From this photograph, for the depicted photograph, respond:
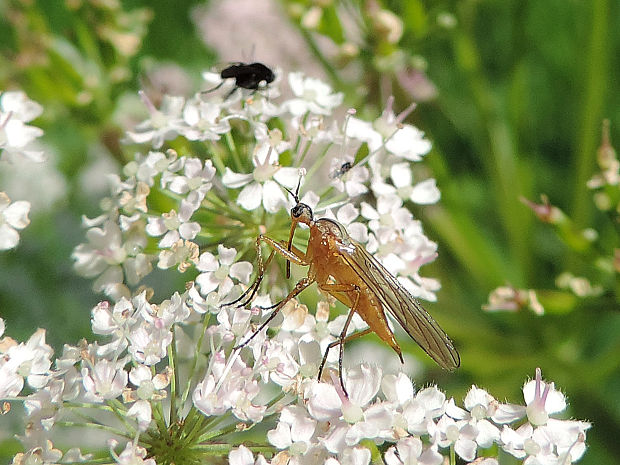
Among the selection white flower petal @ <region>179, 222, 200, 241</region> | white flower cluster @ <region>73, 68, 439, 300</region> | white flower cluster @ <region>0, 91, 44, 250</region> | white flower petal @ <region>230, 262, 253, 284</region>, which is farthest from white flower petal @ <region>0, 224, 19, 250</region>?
white flower petal @ <region>230, 262, 253, 284</region>

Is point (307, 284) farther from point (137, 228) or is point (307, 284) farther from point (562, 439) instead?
point (562, 439)

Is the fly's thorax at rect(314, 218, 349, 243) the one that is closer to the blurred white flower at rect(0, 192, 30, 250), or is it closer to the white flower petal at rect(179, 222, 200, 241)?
the white flower petal at rect(179, 222, 200, 241)

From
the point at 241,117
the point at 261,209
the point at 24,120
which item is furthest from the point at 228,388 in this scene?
the point at 24,120

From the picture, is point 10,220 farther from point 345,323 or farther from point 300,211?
point 345,323

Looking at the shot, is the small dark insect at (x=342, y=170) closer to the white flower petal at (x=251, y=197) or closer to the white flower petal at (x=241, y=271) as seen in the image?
the white flower petal at (x=251, y=197)

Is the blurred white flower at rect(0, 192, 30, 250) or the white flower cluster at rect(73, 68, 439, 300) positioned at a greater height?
the white flower cluster at rect(73, 68, 439, 300)

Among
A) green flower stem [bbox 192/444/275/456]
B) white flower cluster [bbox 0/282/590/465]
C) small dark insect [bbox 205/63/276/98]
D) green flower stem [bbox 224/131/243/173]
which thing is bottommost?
green flower stem [bbox 192/444/275/456]

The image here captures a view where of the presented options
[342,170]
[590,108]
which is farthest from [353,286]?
[590,108]

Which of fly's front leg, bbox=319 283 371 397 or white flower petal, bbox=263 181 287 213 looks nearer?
fly's front leg, bbox=319 283 371 397
